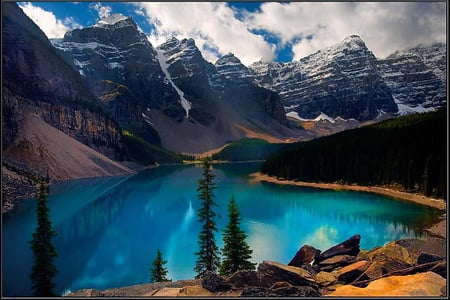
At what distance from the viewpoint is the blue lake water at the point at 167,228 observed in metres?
28.9

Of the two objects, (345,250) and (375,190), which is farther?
(375,190)

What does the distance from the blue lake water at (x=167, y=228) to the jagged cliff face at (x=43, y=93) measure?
174 feet


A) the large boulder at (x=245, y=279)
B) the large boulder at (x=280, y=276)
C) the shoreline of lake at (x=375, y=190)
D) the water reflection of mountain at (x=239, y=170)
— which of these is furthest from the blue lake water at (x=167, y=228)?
the water reflection of mountain at (x=239, y=170)

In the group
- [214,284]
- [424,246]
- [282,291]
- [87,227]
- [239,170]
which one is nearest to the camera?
[282,291]

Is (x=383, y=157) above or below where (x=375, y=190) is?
above

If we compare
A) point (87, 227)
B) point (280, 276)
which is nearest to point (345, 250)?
point (280, 276)

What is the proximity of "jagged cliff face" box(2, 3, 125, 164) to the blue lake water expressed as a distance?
52.9 m

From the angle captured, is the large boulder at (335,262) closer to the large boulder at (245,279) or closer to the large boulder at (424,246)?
the large boulder at (245,279)

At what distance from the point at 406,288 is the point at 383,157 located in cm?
6646

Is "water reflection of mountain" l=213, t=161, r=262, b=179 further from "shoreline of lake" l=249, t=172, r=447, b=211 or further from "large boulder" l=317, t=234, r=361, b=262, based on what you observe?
"large boulder" l=317, t=234, r=361, b=262

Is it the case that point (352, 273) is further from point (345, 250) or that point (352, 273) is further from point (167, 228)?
point (167, 228)

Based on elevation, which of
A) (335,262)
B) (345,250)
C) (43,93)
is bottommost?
(335,262)

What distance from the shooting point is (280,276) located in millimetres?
16312

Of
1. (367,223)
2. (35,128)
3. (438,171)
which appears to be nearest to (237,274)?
(367,223)
